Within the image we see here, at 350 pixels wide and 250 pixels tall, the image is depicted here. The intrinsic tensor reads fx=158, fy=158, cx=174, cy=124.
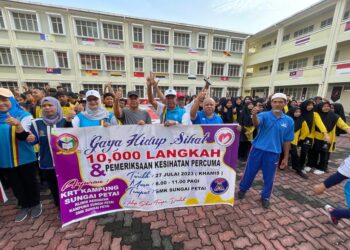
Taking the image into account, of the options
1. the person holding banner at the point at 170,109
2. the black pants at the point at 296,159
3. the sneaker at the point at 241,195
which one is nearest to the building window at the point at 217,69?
the black pants at the point at 296,159

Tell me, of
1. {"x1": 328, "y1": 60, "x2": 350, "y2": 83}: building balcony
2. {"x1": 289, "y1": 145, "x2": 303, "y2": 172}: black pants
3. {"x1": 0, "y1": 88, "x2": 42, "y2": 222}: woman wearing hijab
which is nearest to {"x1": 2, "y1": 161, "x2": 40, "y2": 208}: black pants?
{"x1": 0, "y1": 88, "x2": 42, "y2": 222}: woman wearing hijab

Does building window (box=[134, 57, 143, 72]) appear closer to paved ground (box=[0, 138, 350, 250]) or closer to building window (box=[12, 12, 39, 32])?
building window (box=[12, 12, 39, 32])

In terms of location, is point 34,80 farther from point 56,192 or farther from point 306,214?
point 306,214

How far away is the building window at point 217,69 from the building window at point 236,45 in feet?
8.46

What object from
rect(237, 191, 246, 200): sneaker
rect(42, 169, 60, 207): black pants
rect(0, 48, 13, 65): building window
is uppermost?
rect(0, 48, 13, 65): building window

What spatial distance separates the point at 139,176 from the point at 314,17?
22321 mm

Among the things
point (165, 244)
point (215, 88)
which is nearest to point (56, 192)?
point (165, 244)

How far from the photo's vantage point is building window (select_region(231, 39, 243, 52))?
20172 mm

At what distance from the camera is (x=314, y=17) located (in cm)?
1543

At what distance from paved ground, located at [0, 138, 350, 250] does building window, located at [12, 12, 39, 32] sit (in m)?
18.0

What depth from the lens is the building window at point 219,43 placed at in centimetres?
1928

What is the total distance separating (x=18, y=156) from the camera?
2.28m

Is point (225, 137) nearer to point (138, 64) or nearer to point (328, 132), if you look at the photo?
point (328, 132)

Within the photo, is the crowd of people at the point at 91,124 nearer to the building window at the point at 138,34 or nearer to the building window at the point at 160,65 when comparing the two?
the building window at the point at 160,65
